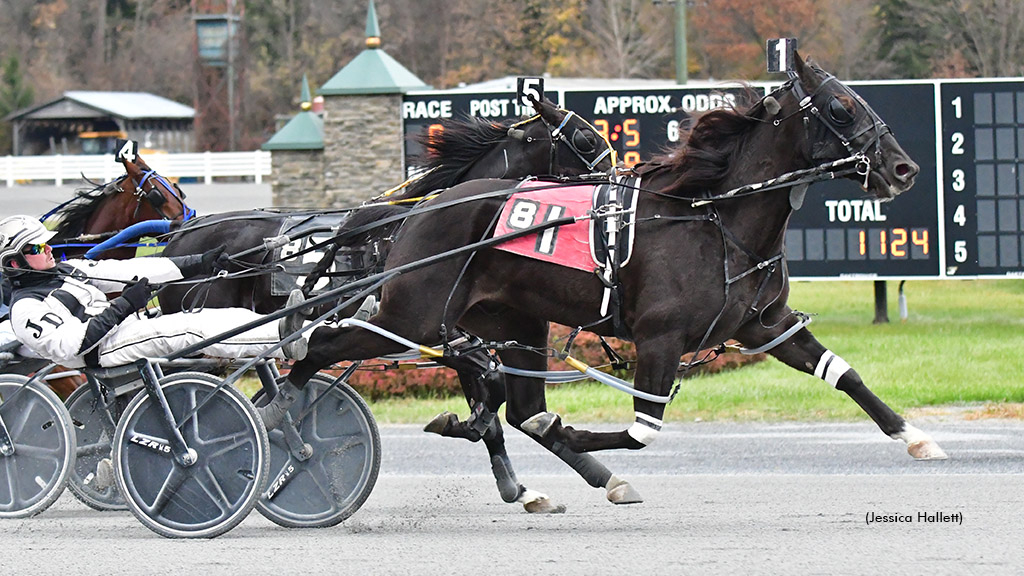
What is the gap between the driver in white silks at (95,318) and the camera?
680cm

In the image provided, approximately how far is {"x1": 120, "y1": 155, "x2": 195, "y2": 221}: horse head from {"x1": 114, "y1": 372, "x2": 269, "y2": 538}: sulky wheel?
3173 millimetres

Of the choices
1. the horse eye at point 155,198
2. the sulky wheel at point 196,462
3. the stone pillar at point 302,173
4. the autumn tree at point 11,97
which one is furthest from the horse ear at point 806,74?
the autumn tree at point 11,97

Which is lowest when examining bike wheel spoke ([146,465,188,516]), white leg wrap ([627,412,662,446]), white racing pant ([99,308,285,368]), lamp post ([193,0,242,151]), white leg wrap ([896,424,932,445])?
bike wheel spoke ([146,465,188,516])

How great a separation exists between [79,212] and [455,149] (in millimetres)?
2865

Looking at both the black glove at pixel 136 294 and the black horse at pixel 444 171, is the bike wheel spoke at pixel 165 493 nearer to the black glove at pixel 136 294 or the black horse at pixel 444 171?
the black glove at pixel 136 294

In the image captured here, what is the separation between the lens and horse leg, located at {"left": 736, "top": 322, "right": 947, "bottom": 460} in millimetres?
6629

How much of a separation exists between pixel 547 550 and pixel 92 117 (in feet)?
140

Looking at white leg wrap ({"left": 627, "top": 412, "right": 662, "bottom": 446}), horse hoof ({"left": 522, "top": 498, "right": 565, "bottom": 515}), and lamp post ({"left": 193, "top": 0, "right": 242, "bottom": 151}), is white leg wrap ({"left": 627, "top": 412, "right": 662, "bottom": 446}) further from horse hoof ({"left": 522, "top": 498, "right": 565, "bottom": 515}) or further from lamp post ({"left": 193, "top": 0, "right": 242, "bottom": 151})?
lamp post ({"left": 193, "top": 0, "right": 242, "bottom": 151})

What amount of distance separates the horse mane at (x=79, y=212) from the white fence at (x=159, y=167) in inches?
1061

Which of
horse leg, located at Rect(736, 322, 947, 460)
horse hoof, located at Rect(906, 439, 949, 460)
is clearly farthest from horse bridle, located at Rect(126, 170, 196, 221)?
horse hoof, located at Rect(906, 439, 949, 460)

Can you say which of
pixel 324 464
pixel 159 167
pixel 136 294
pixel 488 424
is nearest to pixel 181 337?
pixel 136 294

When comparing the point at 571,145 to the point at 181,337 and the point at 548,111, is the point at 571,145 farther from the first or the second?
the point at 181,337

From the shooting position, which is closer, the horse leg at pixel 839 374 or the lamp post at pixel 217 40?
the horse leg at pixel 839 374

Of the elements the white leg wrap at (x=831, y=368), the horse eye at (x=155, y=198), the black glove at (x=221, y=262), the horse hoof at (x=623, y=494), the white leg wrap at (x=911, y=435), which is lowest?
the horse hoof at (x=623, y=494)
